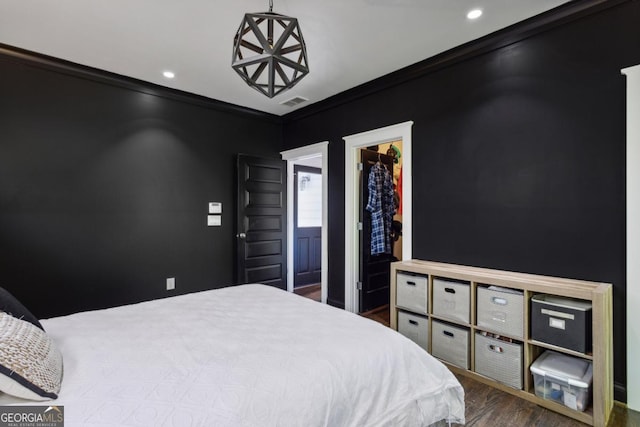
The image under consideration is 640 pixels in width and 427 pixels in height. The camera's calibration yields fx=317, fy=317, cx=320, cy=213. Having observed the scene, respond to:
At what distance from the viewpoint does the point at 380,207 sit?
3895 millimetres

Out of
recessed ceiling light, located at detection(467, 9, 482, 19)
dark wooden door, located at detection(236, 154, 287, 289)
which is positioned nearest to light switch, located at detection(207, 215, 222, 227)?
dark wooden door, located at detection(236, 154, 287, 289)

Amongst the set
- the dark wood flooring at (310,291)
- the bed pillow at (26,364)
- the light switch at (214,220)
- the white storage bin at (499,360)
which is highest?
the light switch at (214,220)

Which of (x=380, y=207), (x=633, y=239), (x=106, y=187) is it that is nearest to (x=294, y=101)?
(x=380, y=207)

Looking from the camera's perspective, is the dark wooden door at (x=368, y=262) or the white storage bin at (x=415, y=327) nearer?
the white storage bin at (x=415, y=327)

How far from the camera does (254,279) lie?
427 cm

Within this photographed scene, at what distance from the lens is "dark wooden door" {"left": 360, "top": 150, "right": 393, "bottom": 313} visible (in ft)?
12.6

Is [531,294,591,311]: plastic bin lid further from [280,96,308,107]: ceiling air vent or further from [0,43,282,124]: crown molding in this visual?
[0,43,282,124]: crown molding

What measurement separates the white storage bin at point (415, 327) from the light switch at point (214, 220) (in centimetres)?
255

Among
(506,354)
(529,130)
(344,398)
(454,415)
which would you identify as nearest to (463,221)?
(529,130)

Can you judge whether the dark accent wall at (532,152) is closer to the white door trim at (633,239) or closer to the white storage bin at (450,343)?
the white door trim at (633,239)

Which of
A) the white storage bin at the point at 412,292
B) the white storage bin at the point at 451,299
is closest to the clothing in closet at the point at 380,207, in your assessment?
the white storage bin at the point at 412,292

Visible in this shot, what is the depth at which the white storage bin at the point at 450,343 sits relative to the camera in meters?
2.44

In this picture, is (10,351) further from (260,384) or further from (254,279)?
(254,279)

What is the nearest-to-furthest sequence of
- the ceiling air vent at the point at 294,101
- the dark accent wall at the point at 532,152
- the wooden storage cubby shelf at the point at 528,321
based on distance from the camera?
the wooden storage cubby shelf at the point at 528,321 < the dark accent wall at the point at 532,152 < the ceiling air vent at the point at 294,101
